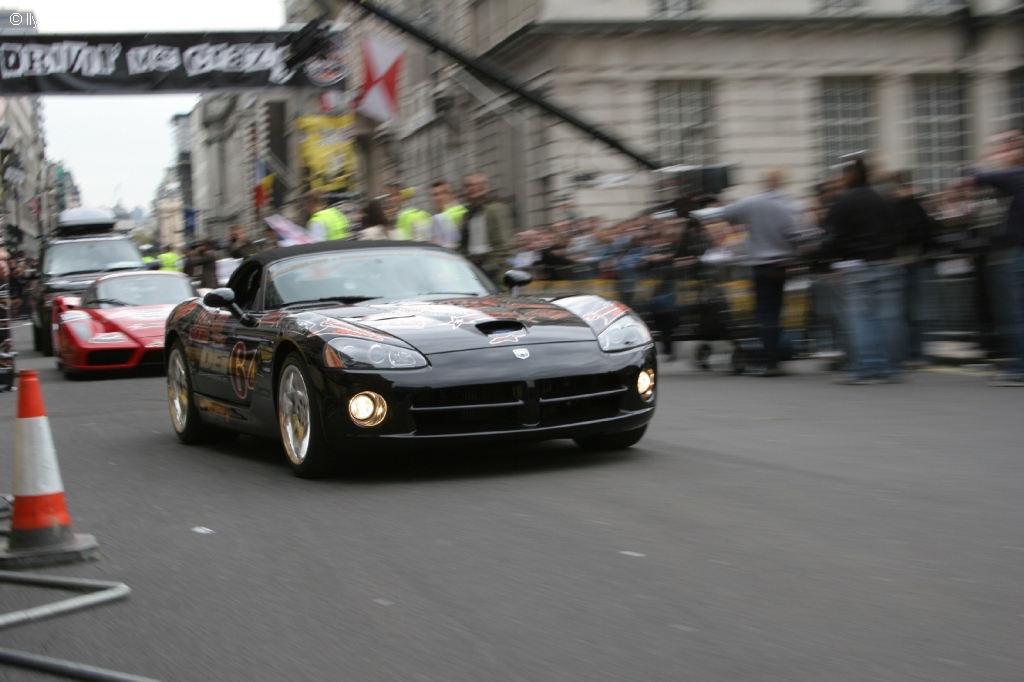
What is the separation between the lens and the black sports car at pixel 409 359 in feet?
21.4

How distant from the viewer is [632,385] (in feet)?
23.0

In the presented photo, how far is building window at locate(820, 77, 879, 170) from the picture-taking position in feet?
93.8

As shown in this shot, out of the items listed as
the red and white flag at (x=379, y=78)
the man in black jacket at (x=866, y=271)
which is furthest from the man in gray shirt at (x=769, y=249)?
the red and white flag at (x=379, y=78)

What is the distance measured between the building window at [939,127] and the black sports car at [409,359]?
23.0m

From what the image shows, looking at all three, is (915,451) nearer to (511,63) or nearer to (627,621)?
(627,621)

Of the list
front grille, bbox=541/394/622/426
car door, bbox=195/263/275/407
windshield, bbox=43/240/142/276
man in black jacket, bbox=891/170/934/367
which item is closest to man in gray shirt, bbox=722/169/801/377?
man in black jacket, bbox=891/170/934/367

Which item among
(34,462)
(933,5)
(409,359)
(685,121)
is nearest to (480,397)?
(409,359)

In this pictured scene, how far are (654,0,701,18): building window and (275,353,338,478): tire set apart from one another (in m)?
22.1

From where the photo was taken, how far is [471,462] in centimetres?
722

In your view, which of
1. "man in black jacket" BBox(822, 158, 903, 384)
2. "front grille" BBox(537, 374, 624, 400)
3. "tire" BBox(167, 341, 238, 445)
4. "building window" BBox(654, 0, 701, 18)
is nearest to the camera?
"front grille" BBox(537, 374, 624, 400)

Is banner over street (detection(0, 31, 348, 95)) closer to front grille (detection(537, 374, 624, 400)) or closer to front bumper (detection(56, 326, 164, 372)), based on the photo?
front bumper (detection(56, 326, 164, 372))

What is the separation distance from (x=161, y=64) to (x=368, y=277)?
17402 mm

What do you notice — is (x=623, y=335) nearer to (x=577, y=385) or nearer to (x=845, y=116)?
(x=577, y=385)

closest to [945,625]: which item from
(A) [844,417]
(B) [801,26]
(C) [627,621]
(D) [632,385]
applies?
(C) [627,621]
